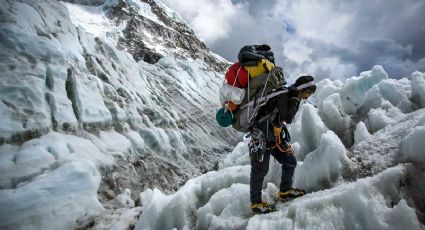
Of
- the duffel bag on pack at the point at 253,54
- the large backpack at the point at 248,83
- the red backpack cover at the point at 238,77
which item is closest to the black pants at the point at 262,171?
the large backpack at the point at 248,83

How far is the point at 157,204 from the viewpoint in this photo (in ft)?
22.6

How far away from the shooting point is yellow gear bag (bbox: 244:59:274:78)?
15.5 feet

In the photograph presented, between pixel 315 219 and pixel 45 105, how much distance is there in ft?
50.9

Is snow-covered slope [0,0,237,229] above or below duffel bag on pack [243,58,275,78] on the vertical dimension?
below

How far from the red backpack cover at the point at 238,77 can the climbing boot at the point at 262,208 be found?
1659 mm

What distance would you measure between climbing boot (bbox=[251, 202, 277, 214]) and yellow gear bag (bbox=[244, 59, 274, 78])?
5.83ft

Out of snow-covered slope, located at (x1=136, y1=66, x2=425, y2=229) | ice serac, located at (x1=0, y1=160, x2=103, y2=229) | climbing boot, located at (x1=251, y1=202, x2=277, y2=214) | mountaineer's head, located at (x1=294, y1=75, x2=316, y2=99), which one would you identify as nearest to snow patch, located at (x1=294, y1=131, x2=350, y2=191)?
snow-covered slope, located at (x1=136, y1=66, x2=425, y2=229)

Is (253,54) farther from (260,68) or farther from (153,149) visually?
(153,149)

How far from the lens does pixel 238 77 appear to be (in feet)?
16.1

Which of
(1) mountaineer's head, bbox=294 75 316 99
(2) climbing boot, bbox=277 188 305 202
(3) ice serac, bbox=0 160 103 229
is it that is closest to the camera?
(1) mountaineer's head, bbox=294 75 316 99

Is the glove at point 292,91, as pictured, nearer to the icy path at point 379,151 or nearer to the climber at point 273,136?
the climber at point 273,136

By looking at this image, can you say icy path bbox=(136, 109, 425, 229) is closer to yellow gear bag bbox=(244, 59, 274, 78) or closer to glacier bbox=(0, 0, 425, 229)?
glacier bbox=(0, 0, 425, 229)

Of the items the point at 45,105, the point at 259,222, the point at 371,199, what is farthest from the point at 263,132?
the point at 45,105

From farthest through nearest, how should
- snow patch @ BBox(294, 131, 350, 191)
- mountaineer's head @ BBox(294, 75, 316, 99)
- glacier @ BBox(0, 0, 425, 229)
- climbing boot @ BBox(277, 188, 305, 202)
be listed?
1. snow patch @ BBox(294, 131, 350, 191)
2. climbing boot @ BBox(277, 188, 305, 202)
3. mountaineer's head @ BBox(294, 75, 316, 99)
4. glacier @ BBox(0, 0, 425, 229)
